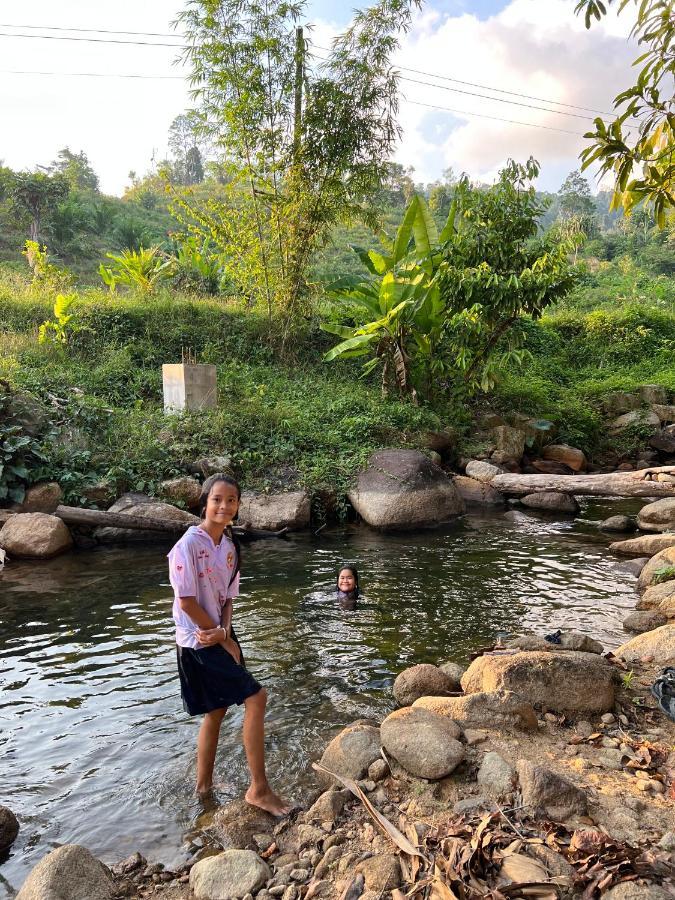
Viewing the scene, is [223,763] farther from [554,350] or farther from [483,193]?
[554,350]

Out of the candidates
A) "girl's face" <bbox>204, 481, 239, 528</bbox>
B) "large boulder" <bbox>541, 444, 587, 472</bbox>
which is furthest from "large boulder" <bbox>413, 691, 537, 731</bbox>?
"large boulder" <bbox>541, 444, 587, 472</bbox>

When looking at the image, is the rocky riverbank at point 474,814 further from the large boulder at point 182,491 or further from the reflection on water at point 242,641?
the large boulder at point 182,491

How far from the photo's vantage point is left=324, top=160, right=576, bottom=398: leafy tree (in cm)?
1234

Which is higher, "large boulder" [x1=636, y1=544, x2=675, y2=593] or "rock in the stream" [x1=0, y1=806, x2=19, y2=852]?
"large boulder" [x1=636, y1=544, x2=675, y2=593]

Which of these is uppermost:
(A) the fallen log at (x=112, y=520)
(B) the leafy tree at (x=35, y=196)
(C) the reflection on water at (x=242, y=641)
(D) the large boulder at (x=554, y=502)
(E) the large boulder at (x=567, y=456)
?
(B) the leafy tree at (x=35, y=196)

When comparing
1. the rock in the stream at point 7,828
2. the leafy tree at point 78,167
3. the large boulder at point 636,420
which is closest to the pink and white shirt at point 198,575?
the rock in the stream at point 7,828

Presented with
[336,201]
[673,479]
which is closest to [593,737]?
[673,479]

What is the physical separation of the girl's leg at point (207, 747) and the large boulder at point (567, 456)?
39.2 feet

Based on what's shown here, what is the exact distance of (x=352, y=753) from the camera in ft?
10.9

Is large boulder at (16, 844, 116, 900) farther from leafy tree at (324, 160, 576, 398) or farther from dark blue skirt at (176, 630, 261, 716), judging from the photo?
leafy tree at (324, 160, 576, 398)

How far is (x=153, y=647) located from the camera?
542 centimetres

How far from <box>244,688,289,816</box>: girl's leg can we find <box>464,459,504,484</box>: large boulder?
366 inches

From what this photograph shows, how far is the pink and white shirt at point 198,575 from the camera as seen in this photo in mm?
2979

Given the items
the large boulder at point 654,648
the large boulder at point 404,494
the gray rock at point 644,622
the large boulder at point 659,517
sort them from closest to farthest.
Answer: the large boulder at point 654,648 → the gray rock at point 644,622 → the large boulder at point 659,517 → the large boulder at point 404,494
